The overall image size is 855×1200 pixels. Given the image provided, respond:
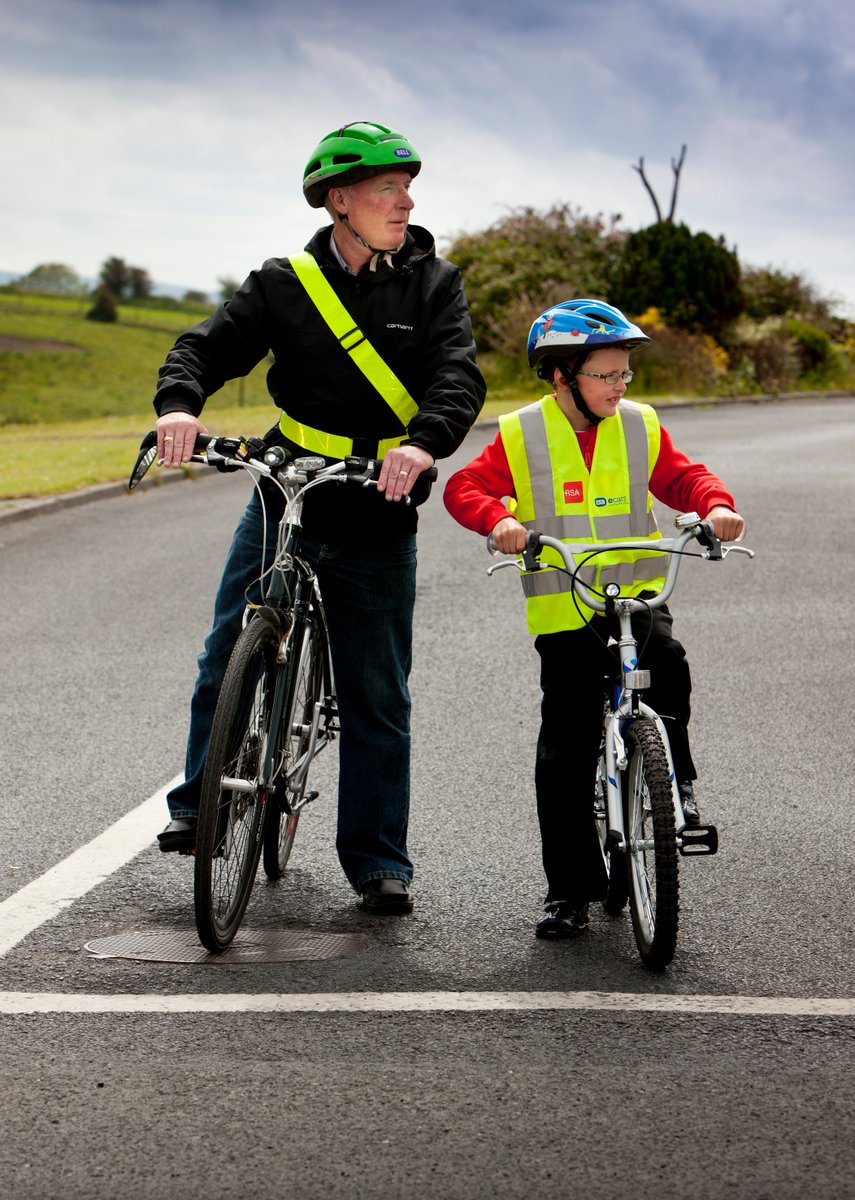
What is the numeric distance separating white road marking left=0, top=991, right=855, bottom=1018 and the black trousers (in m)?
0.54

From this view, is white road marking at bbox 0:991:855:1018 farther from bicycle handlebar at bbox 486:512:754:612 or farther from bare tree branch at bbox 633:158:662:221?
bare tree branch at bbox 633:158:662:221

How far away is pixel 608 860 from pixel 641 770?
47 cm

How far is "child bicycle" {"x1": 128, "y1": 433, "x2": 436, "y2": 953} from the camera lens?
4020mm

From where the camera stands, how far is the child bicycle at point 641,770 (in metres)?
3.92

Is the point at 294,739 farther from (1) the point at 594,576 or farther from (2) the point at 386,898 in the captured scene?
(1) the point at 594,576

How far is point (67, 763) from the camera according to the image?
6133 millimetres

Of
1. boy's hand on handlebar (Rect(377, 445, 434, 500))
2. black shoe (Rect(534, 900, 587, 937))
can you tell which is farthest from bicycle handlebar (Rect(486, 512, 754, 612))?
black shoe (Rect(534, 900, 587, 937))

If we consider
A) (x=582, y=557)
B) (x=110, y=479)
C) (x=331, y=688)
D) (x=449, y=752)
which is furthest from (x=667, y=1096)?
(x=110, y=479)

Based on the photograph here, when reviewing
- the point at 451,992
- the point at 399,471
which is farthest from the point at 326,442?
the point at 451,992

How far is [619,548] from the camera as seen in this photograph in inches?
162

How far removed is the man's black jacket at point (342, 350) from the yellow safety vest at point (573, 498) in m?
0.19

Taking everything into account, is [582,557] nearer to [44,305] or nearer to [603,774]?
[603,774]

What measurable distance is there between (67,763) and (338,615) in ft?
6.57

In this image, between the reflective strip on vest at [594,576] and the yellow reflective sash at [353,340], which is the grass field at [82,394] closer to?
the yellow reflective sash at [353,340]
